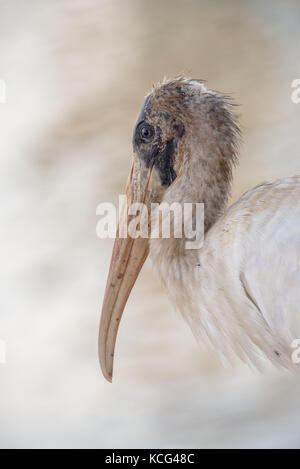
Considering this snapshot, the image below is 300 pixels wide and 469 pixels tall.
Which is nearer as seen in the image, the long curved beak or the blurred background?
the long curved beak

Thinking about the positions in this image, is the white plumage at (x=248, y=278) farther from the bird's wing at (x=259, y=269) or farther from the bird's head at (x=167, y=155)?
the bird's head at (x=167, y=155)

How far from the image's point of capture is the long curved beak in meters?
1.53

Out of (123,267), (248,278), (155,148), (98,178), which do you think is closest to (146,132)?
(155,148)

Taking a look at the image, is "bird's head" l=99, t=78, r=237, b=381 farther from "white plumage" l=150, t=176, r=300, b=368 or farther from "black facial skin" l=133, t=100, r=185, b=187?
"white plumage" l=150, t=176, r=300, b=368

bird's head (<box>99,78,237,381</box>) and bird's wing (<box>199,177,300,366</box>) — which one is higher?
bird's head (<box>99,78,237,381</box>)

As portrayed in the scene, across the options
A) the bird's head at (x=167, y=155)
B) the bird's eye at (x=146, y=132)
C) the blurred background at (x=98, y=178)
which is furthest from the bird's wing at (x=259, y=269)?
the blurred background at (x=98, y=178)

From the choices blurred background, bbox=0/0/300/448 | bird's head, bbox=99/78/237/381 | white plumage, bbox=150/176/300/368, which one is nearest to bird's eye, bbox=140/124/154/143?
bird's head, bbox=99/78/237/381

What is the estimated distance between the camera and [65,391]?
2.99 m

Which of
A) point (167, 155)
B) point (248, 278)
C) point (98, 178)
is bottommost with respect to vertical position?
point (248, 278)

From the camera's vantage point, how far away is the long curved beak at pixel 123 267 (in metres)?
1.53

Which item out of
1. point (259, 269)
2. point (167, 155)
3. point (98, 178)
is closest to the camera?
point (259, 269)

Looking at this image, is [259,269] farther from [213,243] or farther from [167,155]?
[167,155]

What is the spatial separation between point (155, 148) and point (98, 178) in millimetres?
2032

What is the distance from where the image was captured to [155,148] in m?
1.49
